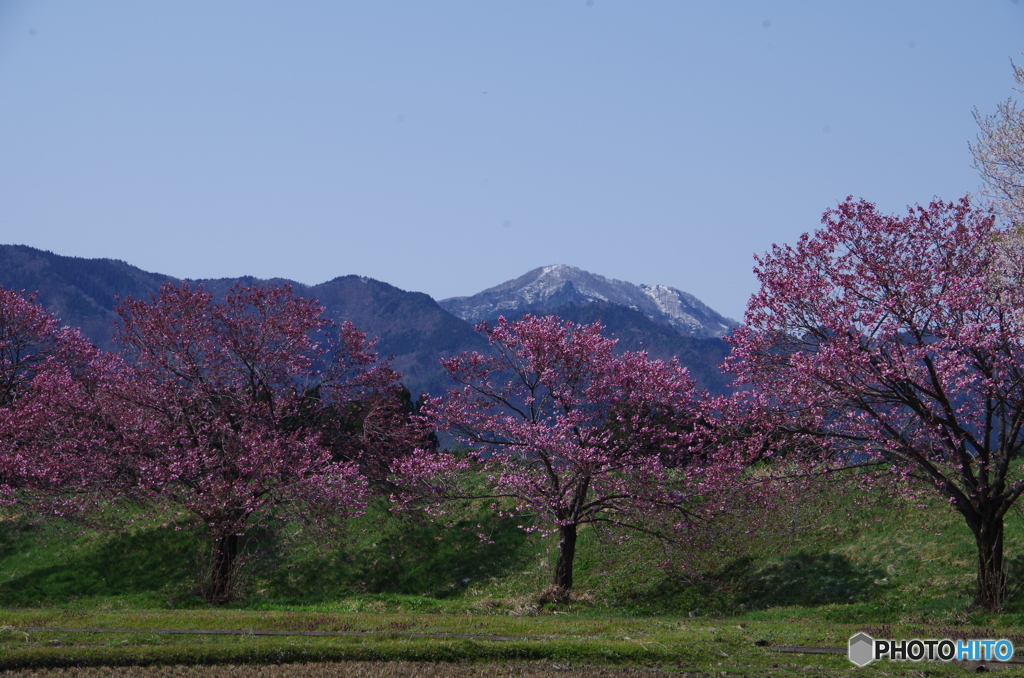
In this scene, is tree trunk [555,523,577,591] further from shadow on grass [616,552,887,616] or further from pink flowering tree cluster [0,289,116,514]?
pink flowering tree cluster [0,289,116,514]

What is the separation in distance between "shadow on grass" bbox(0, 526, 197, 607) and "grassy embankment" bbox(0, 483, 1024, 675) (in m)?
0.10

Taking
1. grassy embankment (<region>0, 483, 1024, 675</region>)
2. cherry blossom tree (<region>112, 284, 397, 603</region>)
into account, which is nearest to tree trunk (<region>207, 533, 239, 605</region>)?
cherry blossom tree (<region>112, 284, 397, 603</region>)

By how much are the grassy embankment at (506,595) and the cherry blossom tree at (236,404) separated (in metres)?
3.10

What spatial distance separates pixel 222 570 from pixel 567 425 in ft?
46.8

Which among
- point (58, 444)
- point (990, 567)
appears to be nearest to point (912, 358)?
point (990, 567)

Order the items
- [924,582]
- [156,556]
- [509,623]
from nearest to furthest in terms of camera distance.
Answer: [509,623] → [924,582] → [156,556]

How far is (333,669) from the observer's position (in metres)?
17.1

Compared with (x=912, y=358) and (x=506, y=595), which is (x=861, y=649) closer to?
(x=912, y=358)

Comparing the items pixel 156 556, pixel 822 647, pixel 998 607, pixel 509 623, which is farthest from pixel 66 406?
pixel 998 607

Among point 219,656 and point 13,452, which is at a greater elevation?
point 13,452

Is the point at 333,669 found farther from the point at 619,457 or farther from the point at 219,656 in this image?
the point at 619,457

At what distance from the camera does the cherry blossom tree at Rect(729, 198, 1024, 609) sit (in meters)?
23.9

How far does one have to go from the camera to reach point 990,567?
79.7 feet

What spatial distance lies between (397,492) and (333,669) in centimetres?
1885
